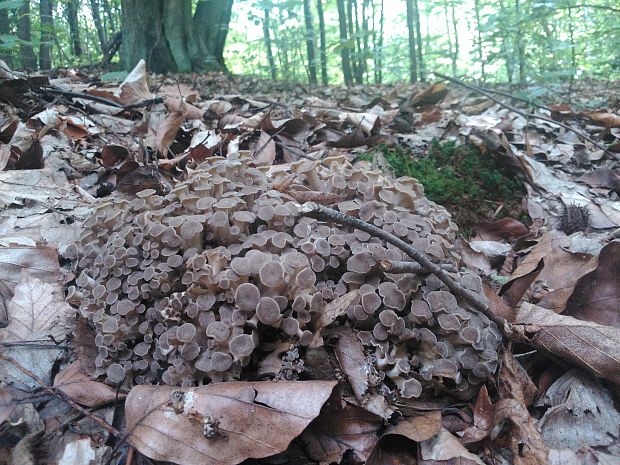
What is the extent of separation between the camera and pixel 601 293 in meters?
2.48

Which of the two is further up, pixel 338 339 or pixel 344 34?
pixel 344 34

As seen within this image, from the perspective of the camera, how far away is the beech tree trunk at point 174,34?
9.45 meters

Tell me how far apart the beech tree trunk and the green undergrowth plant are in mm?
7512

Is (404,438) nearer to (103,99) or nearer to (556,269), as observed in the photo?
(556,269)

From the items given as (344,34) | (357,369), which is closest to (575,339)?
(357,369)

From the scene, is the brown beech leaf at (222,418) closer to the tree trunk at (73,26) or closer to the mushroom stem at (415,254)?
the mushroom stem at (415,254)


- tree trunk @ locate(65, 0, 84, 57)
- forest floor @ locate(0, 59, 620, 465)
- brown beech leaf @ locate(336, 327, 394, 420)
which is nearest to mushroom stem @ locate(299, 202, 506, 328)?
forest floor @ locate(0, 59, 620, 465)

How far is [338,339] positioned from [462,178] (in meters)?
2.67

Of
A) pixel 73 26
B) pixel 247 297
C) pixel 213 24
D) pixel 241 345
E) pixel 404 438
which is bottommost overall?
pixel 404 438

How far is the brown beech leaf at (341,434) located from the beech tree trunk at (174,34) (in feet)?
30.8

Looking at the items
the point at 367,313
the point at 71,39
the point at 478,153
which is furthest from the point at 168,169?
the point at 71,39

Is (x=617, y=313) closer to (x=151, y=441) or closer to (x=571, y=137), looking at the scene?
(x=151, y=441)

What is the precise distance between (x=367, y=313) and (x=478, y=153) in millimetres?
2975

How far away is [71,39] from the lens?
50.6 feet
